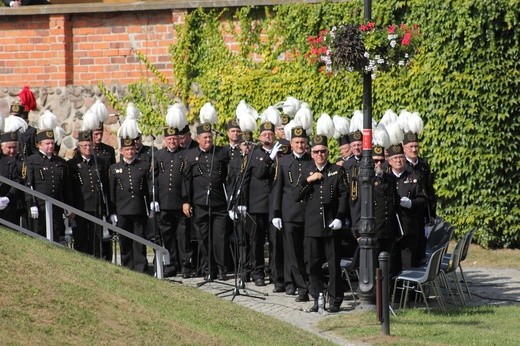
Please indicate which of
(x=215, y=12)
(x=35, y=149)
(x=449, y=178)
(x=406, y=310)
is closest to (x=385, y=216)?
(x=406, y=310)

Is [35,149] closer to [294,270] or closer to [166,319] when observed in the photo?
[294,270]

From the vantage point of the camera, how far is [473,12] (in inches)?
770

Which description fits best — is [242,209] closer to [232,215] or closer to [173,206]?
[232,215]

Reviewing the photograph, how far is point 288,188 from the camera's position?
16.3 metres

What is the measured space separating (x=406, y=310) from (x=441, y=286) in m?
2.22

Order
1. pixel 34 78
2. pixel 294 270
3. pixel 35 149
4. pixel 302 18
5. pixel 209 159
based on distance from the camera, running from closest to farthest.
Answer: pixel 294 270
pixel 209 159
pixel 35 149
pixel 302 18
pixel 34 78

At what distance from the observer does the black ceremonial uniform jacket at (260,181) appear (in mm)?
17094

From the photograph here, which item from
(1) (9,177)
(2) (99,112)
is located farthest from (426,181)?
(1) (9,177)

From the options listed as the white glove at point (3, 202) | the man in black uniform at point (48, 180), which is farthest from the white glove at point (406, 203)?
the white glove at point (3, 202)

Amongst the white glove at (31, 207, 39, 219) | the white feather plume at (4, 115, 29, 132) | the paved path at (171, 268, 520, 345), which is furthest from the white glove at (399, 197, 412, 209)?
the white feather plume at (4, 115, 29, 132)

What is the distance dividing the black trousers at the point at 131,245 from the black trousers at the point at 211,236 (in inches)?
31.3

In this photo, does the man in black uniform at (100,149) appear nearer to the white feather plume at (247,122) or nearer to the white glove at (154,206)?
the white glove at (154,206)

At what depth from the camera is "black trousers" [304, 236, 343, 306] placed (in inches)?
611

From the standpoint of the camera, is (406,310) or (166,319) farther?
(406,310)
